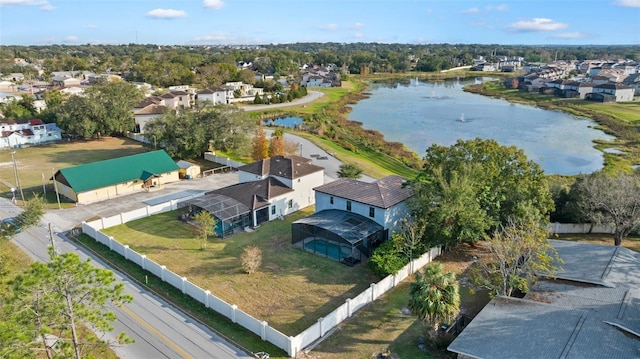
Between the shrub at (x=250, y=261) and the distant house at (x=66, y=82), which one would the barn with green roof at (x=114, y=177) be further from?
the distant house at (x=66, y=82)

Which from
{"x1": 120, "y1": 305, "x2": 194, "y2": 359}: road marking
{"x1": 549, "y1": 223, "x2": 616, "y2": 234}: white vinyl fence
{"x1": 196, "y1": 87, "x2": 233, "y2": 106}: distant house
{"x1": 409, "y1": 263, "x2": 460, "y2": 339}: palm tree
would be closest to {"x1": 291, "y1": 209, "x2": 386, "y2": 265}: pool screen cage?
{"x1": 409, "y1": 263, "x2": 460, "y2": 339}: palm tree

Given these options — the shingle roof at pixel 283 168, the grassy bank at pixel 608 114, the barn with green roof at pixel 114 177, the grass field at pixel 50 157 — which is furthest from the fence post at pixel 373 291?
the grassy bank at pixel 608 114

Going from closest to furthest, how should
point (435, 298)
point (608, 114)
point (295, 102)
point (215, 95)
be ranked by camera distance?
point (435, 298)
point (608, 114)
point (215, 95)
point (295, 102)

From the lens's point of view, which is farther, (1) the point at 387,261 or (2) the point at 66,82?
(2) the point at 66,82

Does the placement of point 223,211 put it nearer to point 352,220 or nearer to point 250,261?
point 250,261

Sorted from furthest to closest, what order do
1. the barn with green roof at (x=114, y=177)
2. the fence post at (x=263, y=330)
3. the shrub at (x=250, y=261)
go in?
the barn with green roof at (x=114, y=177)
the shrub at (x=250, y=261)
the fence post at (x=263, y=330)

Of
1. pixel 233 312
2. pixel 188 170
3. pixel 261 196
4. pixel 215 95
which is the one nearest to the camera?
pixel 233 312

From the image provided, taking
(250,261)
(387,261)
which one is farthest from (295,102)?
(387,261)
